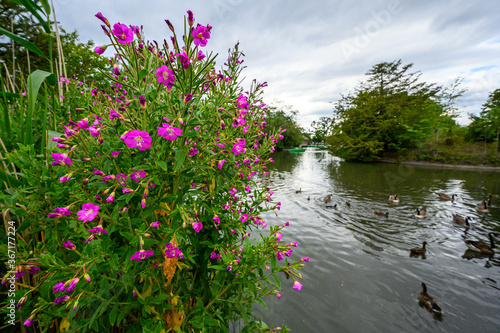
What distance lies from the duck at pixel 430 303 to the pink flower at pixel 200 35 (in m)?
5.70

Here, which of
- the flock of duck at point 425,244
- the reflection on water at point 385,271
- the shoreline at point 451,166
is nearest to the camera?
the reflection on water at point 385,271

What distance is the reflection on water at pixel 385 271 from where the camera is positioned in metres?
3.73

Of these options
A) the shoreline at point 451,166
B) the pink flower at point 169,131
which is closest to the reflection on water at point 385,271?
the pink flower at point 169,131

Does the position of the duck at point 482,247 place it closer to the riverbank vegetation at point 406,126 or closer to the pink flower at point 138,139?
the pink flower at point 138,139

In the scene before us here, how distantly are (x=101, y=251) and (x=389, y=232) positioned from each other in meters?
8.77

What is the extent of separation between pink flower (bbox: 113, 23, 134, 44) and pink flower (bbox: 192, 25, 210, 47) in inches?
13.4

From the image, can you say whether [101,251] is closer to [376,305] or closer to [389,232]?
[376,305]

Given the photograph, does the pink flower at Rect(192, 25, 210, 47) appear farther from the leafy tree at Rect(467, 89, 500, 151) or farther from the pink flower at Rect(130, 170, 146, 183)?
the leafy tree at Rect(467, 89, 500, 151)

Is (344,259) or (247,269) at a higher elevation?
(247,269)

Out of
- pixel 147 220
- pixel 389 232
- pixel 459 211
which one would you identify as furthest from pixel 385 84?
pixel 147 220

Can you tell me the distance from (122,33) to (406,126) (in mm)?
35205

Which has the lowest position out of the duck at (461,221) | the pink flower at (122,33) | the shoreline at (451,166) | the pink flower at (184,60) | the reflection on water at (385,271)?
the reflection on water at (385,271)

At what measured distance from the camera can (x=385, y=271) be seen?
17.0 feet

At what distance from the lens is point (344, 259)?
223 inches
